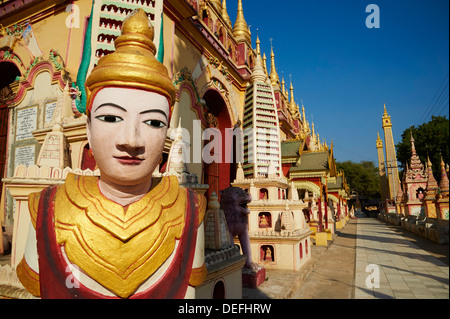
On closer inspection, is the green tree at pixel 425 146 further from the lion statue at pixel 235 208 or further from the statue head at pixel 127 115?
the statue head at pixel 127 115

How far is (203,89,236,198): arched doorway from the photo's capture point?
11.6m

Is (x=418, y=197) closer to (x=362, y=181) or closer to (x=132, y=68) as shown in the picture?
(x=362, y=181)

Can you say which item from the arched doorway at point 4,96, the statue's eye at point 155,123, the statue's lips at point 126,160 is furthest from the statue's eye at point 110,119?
the arched doorway at point 4,96

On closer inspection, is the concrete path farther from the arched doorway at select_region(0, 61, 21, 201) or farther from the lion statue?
the arched doorway at select_region(0, 61, 21, 201)

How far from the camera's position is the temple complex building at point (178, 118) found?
3.66m

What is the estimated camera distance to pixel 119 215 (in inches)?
86.8

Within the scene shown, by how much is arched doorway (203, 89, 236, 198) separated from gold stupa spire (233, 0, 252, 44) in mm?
5069

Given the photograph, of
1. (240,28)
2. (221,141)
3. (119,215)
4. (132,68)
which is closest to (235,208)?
(119,215)

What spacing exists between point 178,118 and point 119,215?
6380 mm

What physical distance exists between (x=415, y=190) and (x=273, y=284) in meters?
26.6

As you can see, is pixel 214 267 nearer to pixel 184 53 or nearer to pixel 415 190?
pixel 184 53

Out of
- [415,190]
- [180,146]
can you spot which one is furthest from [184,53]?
[415,190]

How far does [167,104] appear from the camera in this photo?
2.45 m

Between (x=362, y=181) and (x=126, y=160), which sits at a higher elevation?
(x=362, y=181)
